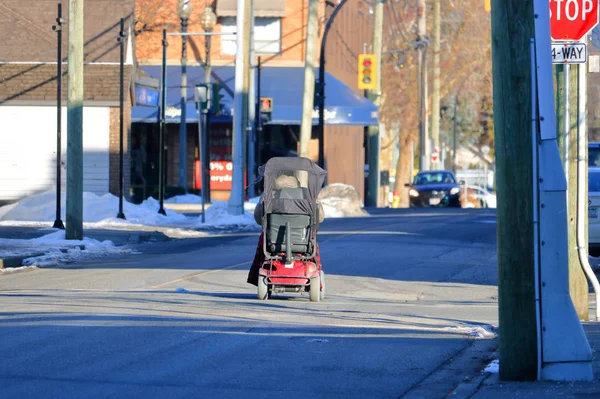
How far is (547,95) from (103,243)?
1642cm

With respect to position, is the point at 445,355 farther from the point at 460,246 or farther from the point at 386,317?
the point at 460,246

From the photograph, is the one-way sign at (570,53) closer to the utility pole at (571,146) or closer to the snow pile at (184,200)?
the utility pole at (571,146)

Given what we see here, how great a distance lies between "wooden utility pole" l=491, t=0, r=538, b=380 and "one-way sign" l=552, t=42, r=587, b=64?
124 inches

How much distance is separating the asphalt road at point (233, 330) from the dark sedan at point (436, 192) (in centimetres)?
2300

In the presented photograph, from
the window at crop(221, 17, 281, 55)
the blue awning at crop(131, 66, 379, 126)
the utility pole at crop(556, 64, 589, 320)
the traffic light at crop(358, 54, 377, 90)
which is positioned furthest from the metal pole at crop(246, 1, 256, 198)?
the utility pole at crop(556, 64, 589, 320)

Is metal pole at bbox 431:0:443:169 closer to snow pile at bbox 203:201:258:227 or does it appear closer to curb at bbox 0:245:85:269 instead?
snow pile at bbox 203:201:258:227

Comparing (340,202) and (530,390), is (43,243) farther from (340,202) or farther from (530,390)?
(530,390)

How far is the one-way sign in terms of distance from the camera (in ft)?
34.8

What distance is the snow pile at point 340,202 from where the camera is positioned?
35.9m

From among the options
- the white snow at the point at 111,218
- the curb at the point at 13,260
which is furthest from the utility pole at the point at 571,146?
the white snow at the point at 111,218

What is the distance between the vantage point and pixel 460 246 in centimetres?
2295

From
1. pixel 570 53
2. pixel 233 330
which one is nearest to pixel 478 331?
pixel 233 330

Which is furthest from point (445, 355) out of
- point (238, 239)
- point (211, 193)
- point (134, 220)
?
point (211, 193)

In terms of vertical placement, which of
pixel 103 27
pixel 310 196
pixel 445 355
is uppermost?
pixel 103 27
